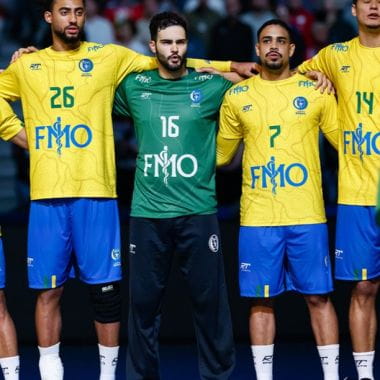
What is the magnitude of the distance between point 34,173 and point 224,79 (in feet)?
4.05

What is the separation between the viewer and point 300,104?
751 cm

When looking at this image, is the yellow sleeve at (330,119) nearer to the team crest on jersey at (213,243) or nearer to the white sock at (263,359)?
the team crest on jersey at (213,243)

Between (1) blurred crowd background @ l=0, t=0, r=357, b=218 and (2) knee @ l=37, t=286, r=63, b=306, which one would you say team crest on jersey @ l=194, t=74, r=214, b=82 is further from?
(1) blurred crowd background @ l=0, t=0, r=357, b=218

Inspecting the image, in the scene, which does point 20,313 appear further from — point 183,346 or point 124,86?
point 124,86

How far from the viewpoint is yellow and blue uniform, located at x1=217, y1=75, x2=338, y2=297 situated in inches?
295

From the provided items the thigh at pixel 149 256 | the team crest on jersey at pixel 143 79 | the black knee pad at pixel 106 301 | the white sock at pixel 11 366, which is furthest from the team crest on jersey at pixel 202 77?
the white sock at pixel 11 366

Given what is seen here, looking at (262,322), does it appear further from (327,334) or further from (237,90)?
(237,90)

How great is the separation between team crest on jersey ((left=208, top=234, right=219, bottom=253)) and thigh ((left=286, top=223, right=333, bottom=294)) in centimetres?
41

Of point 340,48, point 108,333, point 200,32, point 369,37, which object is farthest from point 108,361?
point 200,32

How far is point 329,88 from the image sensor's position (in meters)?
7.55

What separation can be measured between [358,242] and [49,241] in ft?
5.80

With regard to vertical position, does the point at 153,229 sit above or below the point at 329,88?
below

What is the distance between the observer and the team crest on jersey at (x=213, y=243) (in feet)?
24.8

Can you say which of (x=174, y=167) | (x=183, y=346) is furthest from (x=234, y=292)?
(x=174, y=167)
